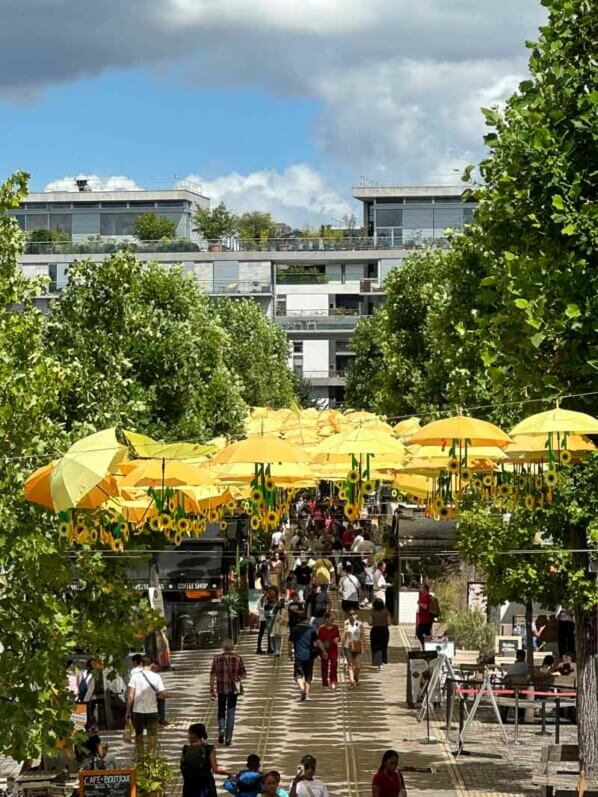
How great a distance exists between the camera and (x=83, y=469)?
16.3 meters

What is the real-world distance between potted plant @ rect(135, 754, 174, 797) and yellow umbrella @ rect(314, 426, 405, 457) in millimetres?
6083

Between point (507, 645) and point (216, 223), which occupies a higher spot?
point (216, 223)

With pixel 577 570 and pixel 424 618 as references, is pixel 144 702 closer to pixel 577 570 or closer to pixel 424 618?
pixel 577 570

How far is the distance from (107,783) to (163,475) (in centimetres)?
478

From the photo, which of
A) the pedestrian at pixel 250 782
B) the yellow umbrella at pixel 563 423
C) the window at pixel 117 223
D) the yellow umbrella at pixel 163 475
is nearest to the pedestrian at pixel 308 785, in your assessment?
the pedestrian at pixel 250 782

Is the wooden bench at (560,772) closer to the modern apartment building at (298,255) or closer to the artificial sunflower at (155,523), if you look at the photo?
the artificial sunflower at (155,523)

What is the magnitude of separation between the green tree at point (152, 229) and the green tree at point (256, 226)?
28.2ft

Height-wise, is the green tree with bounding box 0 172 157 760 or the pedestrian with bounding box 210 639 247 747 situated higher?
the green tree with bounding box 0 172 157 760

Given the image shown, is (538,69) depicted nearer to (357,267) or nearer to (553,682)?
(553,682)

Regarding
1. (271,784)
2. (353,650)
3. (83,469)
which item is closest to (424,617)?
(353,650)

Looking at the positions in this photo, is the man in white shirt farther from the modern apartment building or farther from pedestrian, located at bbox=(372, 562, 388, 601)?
the modern apartment building

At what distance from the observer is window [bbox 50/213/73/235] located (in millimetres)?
133250

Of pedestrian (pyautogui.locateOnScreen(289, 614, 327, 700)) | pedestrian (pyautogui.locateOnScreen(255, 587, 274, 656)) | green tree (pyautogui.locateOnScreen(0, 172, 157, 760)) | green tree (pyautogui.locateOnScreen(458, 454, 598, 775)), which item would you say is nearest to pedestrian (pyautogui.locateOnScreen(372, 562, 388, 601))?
pedestrian (pyautogui.locateOnScreen(255, 587, 274, 656))

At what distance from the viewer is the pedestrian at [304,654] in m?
28.2
